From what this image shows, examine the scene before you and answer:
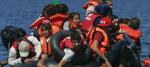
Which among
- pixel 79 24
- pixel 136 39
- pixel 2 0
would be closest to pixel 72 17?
pixel 79 24

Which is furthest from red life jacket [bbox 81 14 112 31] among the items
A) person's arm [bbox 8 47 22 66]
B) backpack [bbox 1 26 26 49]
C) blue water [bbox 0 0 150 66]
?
blue water [bbox 0 0 150 66]

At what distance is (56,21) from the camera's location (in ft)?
45.0

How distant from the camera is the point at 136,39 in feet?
46.8

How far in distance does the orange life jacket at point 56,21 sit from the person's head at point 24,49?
1213 mm

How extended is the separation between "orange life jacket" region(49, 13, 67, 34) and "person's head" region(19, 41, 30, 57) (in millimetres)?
1213

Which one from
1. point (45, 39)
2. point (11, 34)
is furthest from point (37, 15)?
point (45, 39)

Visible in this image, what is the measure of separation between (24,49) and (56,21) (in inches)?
62.8

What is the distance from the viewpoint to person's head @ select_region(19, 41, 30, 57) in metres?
12.3

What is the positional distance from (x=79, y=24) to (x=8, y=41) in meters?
1.84

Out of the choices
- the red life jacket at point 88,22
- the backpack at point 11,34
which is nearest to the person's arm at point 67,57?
the red life jacket at point 88,22

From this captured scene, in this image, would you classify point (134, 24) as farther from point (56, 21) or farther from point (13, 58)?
point (13, 58)

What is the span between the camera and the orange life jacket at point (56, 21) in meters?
13.6

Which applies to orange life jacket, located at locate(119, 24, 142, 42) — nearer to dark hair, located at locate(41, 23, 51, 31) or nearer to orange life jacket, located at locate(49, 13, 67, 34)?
orange life jacket, located at locate(49, 13, 67, 34)

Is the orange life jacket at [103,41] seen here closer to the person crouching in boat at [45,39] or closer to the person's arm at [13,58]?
the person crouching in boat at [45,39]
